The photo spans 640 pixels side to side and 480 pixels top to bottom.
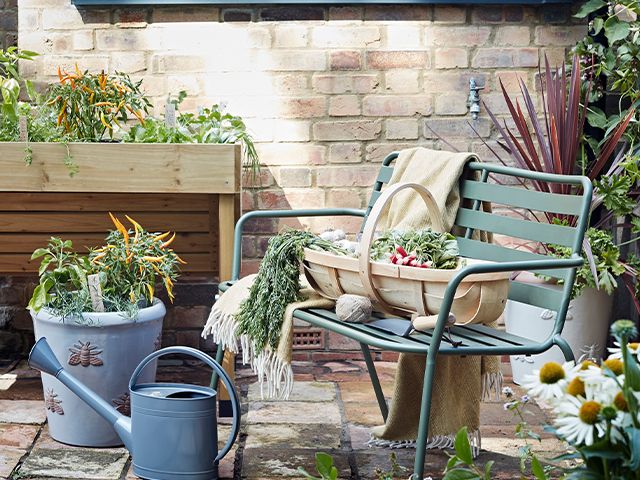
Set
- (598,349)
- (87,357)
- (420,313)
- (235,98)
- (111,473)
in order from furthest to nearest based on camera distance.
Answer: (235,98)
(598,349)
(87,357)
(111,473)
(420,313)

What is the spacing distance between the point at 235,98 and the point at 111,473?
1650mm

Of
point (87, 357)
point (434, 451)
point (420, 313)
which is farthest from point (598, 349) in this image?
point (87, 357)

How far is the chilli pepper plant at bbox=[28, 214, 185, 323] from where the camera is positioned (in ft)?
9.46

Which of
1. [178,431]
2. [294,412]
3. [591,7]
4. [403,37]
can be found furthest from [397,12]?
[178,431]

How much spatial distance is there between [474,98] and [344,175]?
1.92 ft

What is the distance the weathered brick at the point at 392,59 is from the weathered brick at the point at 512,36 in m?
0.29

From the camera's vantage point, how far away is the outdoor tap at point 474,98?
12.4 ft

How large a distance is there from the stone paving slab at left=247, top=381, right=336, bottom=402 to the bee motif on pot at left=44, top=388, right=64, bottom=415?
0.73 meters

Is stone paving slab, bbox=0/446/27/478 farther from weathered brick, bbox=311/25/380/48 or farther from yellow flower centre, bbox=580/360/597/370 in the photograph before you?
weathered brick, bbox=311/25/380/48

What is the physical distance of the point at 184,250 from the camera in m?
3.76

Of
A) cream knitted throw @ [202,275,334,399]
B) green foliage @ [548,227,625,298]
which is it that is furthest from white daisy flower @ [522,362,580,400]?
green foliage @ [548,227,625,298]

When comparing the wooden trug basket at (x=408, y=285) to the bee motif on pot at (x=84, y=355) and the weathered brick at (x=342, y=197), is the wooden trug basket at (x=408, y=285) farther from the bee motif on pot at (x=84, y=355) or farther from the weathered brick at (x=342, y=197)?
the weathered brick at (x=342, y=197)

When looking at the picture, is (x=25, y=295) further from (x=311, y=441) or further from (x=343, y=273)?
(x=343, y=273)

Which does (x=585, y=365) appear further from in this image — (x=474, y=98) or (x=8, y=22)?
(x=8, y=22)
